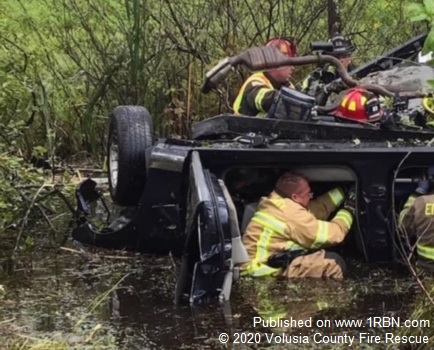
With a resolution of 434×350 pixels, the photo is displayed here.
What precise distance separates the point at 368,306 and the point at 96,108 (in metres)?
5.51

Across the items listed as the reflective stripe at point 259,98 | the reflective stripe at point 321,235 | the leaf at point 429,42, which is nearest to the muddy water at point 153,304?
the reflective stripe at point 321,235

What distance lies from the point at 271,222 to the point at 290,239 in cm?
15

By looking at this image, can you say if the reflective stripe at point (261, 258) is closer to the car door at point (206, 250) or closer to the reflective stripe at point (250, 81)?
the car door at point (206, 250)

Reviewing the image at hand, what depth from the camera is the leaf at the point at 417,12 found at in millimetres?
3000

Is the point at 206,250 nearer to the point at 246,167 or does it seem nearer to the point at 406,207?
the point at 246,167

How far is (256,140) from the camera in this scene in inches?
215

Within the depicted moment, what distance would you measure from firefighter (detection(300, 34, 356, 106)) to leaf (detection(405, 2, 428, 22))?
3229mm

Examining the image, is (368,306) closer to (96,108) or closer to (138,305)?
(138,305)

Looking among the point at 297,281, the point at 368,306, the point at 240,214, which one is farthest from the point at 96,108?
the point at 368,306

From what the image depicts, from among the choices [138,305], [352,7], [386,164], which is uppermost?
[352,7]

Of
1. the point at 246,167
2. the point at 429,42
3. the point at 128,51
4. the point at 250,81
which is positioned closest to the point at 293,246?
the point at 246,167

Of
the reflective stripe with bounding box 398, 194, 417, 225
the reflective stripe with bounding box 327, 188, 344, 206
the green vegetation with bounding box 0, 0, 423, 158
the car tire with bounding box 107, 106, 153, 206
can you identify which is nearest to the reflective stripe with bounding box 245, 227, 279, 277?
the reflective stripe with bounding box 327, 188, 344, 206

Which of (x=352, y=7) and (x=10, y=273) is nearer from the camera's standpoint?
(x=10, y=273)

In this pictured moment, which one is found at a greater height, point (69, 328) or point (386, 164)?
point (386, 164)
